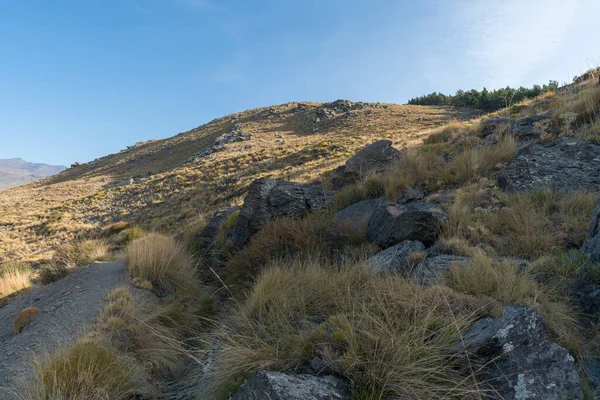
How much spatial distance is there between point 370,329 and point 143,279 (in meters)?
4.88

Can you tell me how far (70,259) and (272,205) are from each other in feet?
18.4

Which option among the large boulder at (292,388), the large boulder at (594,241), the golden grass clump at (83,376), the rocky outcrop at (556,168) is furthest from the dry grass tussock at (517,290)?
the golden grass clump at (83,376)

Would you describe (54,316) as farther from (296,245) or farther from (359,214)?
(359,214)

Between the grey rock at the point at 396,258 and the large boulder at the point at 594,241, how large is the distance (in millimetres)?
1701

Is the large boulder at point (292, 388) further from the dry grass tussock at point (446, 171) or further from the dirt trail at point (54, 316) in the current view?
the dry grass tussock at point (446, 171)

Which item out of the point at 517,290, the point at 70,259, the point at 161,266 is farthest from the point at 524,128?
the point at 70,259

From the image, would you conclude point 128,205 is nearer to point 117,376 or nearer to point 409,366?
point 117,376

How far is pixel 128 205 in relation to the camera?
31.9 meters

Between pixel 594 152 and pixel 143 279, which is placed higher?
pixel 594 152

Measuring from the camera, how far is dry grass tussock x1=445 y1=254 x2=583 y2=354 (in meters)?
2.78

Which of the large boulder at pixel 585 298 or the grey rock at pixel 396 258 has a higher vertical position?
the grey rock at pixel 396 258

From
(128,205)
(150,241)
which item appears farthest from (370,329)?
(128,205)

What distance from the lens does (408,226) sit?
16.3ft

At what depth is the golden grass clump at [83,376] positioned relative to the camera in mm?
2854
